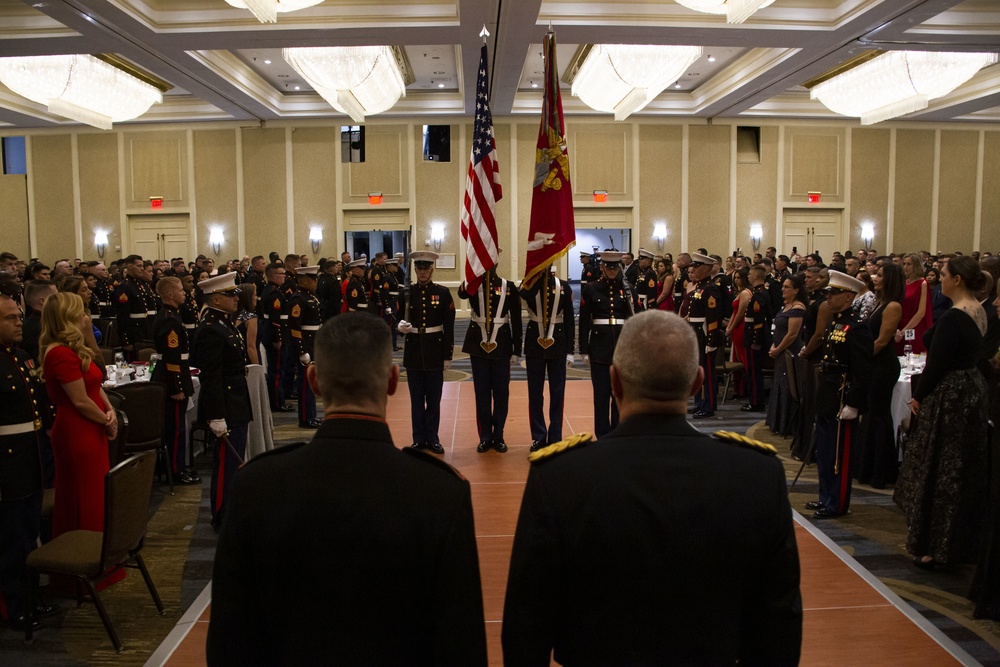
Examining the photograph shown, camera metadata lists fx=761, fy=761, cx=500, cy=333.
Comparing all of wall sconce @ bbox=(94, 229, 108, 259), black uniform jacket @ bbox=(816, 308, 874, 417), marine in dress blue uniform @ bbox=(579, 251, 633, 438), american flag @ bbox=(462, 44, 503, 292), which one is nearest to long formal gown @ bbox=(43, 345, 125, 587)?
american flag @ bbox=(462, 44, 503, 292)

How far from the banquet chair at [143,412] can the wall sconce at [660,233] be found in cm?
1717

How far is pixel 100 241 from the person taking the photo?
21359 millimetres

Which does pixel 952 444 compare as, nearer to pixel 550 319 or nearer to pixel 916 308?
pixel 550 319

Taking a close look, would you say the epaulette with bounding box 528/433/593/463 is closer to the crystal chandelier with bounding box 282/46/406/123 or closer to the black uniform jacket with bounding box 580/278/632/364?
the black uniform jacket with bounding box 580/278/632/364

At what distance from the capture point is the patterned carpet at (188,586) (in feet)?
12.5

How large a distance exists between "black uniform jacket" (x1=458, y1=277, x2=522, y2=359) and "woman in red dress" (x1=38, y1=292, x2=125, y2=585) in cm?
341

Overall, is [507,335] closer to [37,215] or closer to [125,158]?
[125,158]

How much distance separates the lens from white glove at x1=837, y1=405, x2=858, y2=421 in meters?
5.33

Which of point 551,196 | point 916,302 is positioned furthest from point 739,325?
point 551,196

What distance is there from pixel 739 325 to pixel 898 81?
336 inches

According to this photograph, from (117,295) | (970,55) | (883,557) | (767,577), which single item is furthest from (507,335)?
(970,55)

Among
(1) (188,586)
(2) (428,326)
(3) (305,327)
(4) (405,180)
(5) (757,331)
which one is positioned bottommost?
(1) (188,586)

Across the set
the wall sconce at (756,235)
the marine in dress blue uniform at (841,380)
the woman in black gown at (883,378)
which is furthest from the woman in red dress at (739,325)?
the wall sconce at (756,235)

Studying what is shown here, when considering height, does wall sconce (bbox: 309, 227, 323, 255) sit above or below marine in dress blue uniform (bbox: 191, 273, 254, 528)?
above
